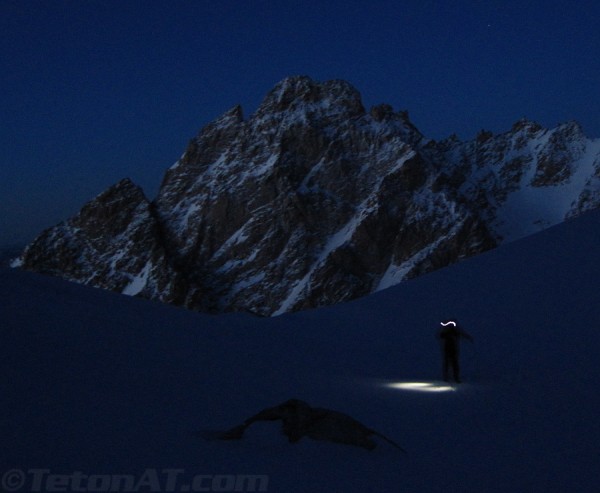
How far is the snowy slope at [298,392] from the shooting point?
19.8 ft

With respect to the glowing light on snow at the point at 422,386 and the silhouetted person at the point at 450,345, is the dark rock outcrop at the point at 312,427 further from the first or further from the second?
the silhouetted person at the point at 450,345

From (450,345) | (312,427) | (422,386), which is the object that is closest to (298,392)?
(422,386)

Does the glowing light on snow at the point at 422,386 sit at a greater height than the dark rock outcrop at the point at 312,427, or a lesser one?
greater

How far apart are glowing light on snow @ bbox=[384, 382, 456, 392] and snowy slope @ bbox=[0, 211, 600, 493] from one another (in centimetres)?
37

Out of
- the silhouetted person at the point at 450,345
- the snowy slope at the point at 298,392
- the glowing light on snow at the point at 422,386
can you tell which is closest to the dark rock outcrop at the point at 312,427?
the snowy slope at the point at 298,392

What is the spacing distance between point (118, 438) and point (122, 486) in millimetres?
1180

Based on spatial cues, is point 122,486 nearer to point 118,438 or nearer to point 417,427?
point 118,438

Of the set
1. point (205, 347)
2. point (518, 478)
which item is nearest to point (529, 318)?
point (205, 347)

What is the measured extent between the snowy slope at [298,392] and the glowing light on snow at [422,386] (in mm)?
366

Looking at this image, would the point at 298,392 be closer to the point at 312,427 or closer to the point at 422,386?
the point at 422,386

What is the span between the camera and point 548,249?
2327cm

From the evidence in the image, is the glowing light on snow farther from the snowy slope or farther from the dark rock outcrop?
the dark rock outcrop

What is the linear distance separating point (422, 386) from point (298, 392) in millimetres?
2805

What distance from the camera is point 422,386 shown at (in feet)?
37.9
